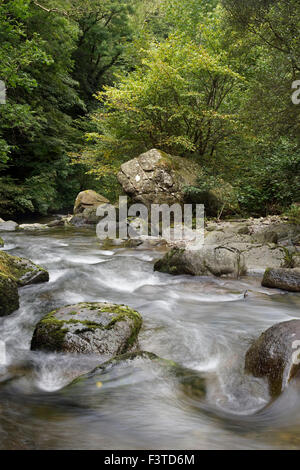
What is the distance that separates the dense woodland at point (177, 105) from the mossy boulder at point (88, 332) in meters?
6.12

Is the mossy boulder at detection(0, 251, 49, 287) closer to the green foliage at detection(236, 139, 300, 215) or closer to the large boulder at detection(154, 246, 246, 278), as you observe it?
the large boulder at detection(154, 246, 246, 278)

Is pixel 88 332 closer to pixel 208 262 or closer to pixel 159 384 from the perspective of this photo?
pixel 159 384

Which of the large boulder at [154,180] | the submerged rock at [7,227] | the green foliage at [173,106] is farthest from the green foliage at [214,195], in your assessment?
the submerged rock at [7,227]

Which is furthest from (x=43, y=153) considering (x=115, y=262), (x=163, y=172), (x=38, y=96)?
(x=115, y=262)

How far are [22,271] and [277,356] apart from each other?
13.1 feet

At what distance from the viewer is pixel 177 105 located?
11703 millimetres

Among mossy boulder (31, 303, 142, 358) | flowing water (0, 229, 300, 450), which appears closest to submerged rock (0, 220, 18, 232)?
flowing water (0, 229, 300, 450)

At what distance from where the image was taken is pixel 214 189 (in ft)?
35.7

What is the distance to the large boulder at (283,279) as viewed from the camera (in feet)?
16.8

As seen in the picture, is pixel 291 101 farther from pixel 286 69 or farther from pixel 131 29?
pixel 131 29

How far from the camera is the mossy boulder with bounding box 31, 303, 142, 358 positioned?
3084 millimetres

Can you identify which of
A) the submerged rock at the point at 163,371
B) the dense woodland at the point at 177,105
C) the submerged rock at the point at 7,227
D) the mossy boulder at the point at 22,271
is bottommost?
the submerged rock at the point at 163,371

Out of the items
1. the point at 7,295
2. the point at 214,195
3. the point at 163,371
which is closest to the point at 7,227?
the point at 214,195

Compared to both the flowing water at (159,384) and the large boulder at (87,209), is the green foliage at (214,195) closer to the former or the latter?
the large boulder at (87,209)
